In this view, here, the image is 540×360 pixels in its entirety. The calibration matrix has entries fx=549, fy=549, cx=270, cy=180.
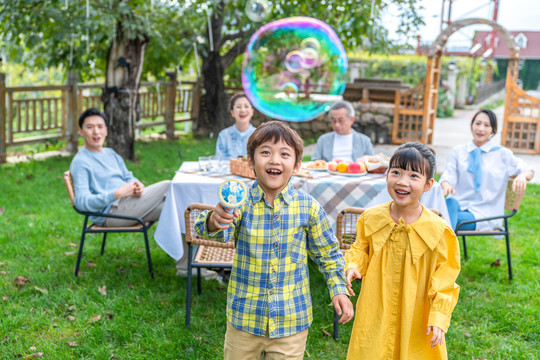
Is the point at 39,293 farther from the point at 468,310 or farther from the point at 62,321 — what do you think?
the point at 468,310

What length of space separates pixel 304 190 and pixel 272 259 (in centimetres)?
174

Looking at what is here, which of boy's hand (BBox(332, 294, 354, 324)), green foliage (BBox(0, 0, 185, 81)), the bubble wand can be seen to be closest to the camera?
the bubble wand

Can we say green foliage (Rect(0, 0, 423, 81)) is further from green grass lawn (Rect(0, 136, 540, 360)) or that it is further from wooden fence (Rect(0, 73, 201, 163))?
green grass lawn (Rect(0, 136, 540, 360))

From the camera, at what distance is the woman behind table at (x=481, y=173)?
4.22m

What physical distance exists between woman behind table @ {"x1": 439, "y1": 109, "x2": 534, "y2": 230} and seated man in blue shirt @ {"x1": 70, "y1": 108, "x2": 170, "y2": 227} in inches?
89.6

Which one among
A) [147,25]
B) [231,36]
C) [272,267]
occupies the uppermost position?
[231,36]

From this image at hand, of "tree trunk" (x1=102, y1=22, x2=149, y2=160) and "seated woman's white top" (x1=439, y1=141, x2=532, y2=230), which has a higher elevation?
"tree trunk" (x1=102, y1=22, x2=149, y2=160)

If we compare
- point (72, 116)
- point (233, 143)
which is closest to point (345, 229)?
point (233, 143)

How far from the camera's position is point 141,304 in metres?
3.80

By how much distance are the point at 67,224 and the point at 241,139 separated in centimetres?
205

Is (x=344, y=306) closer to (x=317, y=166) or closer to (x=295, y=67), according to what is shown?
(x=317, y=166)

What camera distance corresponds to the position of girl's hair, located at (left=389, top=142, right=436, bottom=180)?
7.29 feet

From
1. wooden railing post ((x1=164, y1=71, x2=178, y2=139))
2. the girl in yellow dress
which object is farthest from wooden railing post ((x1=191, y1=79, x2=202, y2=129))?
the girl in yellow dress

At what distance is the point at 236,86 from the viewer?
1364 centimetres
